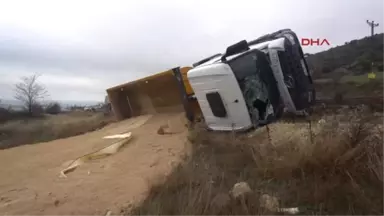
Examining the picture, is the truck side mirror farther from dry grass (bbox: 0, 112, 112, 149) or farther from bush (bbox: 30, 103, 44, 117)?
bush (bbox: 30, 103, 44, 117)

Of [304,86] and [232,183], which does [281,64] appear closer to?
[304,86]

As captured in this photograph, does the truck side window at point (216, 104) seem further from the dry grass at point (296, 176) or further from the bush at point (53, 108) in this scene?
the bush at point (53, 108)

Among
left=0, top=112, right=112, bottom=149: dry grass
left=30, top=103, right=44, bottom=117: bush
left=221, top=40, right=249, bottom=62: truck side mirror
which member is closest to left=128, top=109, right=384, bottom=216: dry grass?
left=221, top=40, right=249, bottom=62: truck side mirror

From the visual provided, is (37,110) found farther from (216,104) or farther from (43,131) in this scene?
(216,104)

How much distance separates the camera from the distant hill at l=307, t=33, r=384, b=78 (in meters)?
23.3

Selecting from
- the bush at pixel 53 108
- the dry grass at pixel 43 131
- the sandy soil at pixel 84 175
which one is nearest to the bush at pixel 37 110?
the bush at pixel 53 108

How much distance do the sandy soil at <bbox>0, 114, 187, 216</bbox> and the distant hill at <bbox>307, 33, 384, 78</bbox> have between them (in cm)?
1537

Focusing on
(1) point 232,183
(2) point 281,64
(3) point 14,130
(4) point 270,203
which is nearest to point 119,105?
(2) point 281,64

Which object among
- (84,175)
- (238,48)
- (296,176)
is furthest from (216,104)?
(296,176)

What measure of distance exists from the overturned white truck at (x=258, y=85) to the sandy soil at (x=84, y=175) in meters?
1.04

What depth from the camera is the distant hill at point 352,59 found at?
23.3 metres

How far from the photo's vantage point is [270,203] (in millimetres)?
3350

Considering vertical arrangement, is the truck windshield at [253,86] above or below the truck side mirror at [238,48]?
below

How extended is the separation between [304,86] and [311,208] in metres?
4.06
